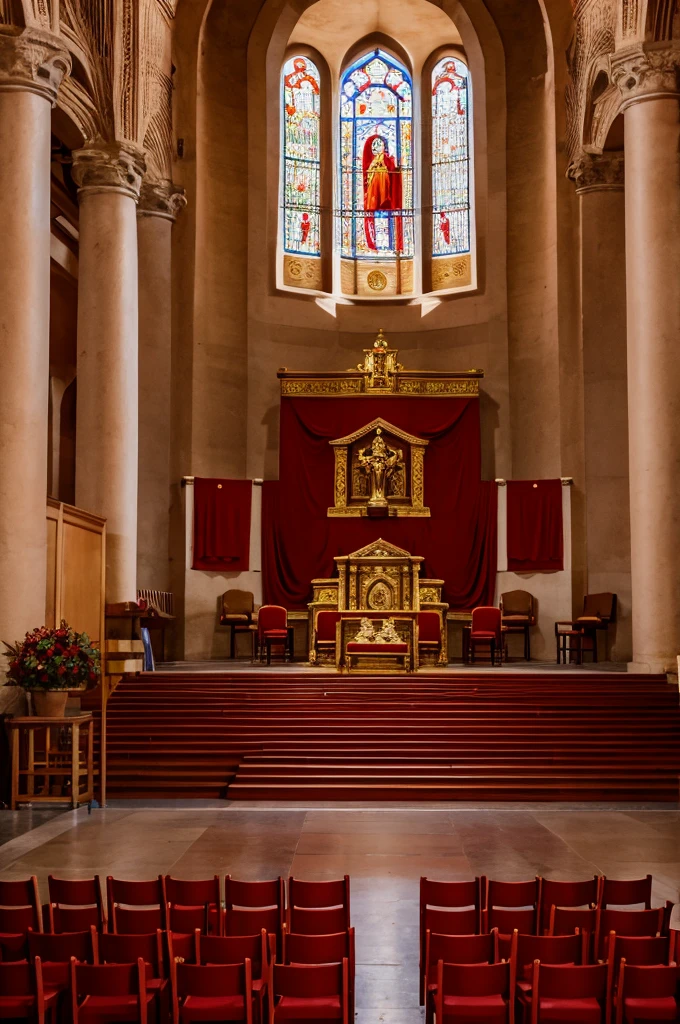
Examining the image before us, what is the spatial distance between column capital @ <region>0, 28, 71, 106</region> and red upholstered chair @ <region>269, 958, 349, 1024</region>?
10.4 meters

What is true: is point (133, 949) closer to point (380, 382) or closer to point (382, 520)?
point (382, 520)

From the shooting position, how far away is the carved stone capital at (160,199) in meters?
18.0

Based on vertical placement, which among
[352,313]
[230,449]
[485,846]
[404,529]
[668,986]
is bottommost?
[485,846]

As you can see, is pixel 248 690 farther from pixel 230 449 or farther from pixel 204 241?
pixel 204 241

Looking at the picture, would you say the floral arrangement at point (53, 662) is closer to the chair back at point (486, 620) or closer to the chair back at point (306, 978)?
the chair back at point (306, 978)

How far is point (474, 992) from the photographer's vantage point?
3.51m

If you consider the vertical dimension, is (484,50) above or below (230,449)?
above

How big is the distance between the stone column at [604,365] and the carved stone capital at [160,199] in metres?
6.04

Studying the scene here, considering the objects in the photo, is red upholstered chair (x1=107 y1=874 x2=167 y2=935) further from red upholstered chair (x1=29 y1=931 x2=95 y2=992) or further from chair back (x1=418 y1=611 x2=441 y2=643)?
Answer: chair back (x1=418 y1=611 x2=441 y2=643)

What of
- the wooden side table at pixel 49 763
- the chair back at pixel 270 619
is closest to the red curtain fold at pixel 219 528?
the chair back at pixel 270 619

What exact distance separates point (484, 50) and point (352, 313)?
490cm

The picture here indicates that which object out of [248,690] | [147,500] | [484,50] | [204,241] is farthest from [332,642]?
A: [484,50]

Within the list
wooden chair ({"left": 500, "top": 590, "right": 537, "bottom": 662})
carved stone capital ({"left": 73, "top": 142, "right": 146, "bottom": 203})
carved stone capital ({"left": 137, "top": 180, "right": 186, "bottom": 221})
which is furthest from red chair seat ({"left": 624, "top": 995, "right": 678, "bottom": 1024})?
carved stone capital ({"left": 137, "top": 180, "right": 186, "bottom": 221})

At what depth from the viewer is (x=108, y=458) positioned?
14680 millimetres
